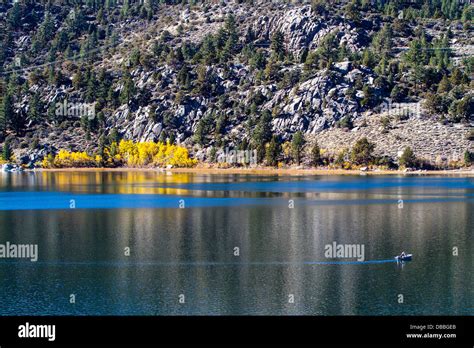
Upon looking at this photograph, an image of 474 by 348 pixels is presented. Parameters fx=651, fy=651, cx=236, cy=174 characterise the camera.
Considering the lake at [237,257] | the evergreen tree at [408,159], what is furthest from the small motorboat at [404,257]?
the evergreen tree at [408,159]

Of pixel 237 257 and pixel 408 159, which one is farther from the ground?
pixel 408 159

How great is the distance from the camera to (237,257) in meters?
64.2

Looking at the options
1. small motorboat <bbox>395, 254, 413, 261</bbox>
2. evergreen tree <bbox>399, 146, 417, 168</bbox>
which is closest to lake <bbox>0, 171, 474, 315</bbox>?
small motorboat <bbox>395, 254, 413, 261</bbox>

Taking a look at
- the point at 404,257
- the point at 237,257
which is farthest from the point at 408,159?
the point at 237,257

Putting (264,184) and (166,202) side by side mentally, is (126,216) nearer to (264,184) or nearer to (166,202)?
(166,202)

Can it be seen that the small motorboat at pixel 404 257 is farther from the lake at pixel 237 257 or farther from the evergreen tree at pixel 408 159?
the evergreen tree at pixel 408 159

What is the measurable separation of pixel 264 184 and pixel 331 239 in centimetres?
7746

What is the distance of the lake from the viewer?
1960 inches

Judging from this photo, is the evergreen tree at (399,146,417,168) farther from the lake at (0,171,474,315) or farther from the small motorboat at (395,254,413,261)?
the small motorboat at (395,254,413,261)

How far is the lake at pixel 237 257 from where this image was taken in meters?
49.8

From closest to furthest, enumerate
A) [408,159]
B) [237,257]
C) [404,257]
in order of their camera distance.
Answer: [404,257] < [237,257] < [408,159]

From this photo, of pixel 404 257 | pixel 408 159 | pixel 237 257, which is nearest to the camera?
pixel 404 257

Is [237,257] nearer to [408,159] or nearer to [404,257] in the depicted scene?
[404,257]
